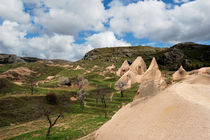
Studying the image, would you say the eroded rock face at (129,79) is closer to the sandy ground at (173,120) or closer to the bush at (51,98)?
the bush at (51,98)

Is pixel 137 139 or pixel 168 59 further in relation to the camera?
pixel 168 59

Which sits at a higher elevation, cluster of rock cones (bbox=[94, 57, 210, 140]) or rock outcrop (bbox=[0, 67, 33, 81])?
rock outcrop (bbox=[0, 67, 33, 81])

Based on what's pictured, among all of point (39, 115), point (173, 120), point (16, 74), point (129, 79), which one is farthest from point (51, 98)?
point (16, 74)

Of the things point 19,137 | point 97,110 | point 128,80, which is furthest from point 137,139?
point 128,80

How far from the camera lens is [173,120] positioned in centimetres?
909

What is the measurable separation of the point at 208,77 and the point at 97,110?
137 ft

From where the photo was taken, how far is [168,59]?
149 m

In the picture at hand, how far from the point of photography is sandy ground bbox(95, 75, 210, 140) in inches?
312

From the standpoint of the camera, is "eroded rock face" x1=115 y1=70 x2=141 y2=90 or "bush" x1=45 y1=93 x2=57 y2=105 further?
"eroded rock face" x1=115 y1=70 x2=141 y2=90

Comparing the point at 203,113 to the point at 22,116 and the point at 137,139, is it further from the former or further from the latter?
the point at 22,116

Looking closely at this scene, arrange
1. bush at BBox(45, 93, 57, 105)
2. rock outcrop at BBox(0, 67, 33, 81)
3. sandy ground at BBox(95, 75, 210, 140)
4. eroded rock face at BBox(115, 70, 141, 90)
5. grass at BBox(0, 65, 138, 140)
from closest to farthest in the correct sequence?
sandy ground at BBox(95, 75, 210, 140) < grass at BBox(0, 65, 138, 140) < bush at BBox(45, 93, 57, 105) < eroded rock face at BBox(115, 70, 141, 90) < rock outcrop at BBox(0, 67, 33, 81)

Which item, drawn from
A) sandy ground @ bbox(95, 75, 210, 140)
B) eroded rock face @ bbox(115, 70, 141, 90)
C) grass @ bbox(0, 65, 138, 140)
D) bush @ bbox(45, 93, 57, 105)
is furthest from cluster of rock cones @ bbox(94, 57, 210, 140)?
eroded rock face @ bbox(115, 70, 141, 90)

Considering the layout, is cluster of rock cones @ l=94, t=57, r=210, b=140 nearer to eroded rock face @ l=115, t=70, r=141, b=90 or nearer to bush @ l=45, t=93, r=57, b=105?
bush @ l=45, t=93, r=57, b=105

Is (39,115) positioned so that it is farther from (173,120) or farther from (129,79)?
(129,79)
